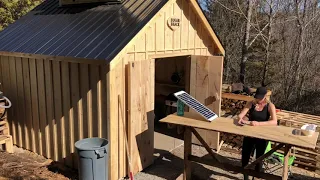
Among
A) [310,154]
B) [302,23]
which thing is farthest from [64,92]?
[302,23]

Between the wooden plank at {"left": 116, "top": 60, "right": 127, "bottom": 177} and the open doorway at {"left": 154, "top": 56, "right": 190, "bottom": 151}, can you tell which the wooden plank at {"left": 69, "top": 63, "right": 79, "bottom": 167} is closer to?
the wooden plank at {"left": 116, "top": 60, "right": 127, "bottom": 177}

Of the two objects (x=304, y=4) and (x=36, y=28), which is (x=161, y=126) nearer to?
(x=36, y=28)

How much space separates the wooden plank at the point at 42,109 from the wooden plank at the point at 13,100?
0.98 metres

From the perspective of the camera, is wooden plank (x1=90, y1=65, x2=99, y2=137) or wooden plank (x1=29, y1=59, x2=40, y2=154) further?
wooden plank (x1=29, y1=59, x2=40, y2=154)

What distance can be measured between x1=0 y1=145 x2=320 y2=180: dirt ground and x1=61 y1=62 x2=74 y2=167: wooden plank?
27cm

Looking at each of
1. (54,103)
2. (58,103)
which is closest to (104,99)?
(58,103)

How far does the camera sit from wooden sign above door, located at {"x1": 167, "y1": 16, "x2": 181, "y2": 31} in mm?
6299

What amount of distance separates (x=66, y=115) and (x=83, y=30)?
5.95 feet

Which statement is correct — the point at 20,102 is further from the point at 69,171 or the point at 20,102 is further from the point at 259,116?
the point at 259,116

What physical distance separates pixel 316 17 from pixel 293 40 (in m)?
1.39

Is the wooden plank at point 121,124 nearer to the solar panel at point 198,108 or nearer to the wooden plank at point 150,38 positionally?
the wooden plank at point 150,38

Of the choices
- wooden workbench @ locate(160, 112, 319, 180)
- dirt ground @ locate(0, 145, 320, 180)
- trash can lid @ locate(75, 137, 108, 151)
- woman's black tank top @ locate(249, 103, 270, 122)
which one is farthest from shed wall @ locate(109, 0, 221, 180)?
woman's black tank top @ locate(249, 103, 270, 122)

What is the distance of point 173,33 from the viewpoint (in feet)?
21.4

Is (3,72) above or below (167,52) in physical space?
below
